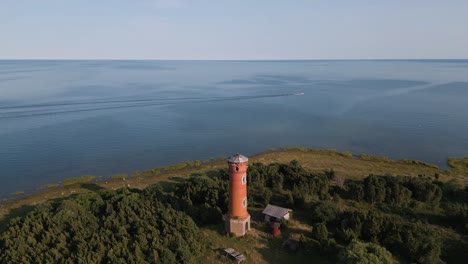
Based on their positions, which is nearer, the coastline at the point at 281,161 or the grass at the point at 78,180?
the coastline at the point at 281,161

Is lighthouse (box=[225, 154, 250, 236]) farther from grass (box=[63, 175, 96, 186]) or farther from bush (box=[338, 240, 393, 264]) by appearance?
grass (box=[63, 175, 96, 186])

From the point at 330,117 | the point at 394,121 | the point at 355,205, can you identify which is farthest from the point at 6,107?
the point at 394,121

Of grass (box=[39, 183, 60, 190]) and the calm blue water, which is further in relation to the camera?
the calm blue water

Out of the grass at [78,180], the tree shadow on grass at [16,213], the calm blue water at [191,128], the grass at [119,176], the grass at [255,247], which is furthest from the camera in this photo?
the calm blue water at [191,128]

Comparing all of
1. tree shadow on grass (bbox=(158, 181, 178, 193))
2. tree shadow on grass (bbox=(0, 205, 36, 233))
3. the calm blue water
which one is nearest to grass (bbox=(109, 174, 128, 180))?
the calm blue water

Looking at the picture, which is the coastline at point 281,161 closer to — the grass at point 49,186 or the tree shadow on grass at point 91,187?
the tree shadow on grass at point 91,187

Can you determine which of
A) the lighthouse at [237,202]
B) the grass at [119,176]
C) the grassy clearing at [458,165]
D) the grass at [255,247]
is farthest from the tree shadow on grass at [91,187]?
the grassy clearing at [458,165]

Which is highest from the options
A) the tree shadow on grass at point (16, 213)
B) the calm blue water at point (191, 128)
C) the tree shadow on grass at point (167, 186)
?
the calm blue water at point (191, 128)
